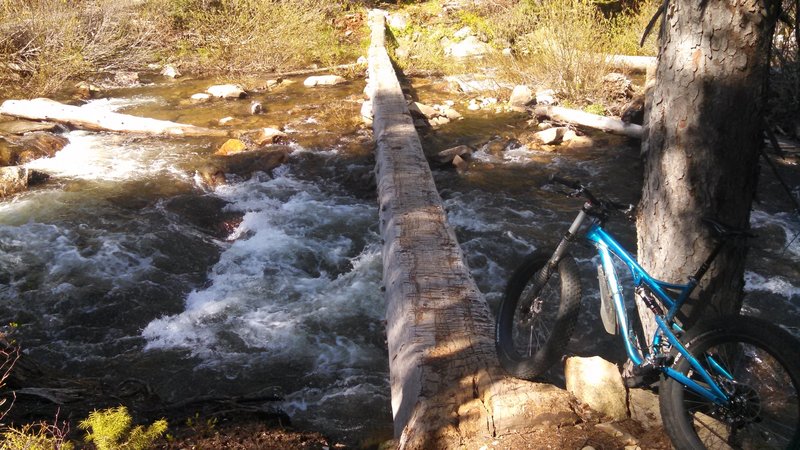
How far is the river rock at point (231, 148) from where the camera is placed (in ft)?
29.4

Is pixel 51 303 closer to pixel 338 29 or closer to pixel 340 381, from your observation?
pixel 340 381

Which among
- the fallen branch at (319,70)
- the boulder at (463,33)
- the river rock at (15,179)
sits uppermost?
the boulder at (463,33)

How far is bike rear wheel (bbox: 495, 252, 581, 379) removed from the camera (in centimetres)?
307

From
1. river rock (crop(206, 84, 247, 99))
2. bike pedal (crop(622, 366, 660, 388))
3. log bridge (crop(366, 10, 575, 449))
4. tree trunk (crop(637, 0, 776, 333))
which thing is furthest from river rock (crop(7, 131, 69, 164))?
bike pedal (crop(622, 366, 660, 388))

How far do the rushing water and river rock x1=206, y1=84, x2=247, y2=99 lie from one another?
2.46 meters

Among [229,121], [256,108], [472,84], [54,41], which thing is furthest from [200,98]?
[472,84]

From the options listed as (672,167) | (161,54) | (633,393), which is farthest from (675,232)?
(161,54)

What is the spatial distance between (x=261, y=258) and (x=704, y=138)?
4.58 metres

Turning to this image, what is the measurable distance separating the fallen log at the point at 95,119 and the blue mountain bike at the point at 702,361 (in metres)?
7.81

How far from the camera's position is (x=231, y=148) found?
9.02m

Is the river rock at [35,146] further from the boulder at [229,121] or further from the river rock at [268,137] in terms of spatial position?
the river rock at [268,137]

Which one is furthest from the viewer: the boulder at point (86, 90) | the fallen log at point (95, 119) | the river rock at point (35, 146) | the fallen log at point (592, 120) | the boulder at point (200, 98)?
the boulder at point (86, 90)

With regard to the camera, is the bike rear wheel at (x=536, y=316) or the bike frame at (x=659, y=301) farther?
the bike rear wheel at (x=536, y=316)

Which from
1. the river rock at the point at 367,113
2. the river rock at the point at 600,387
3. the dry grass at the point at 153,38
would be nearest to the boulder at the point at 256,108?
the river rock at the point at 367,113
